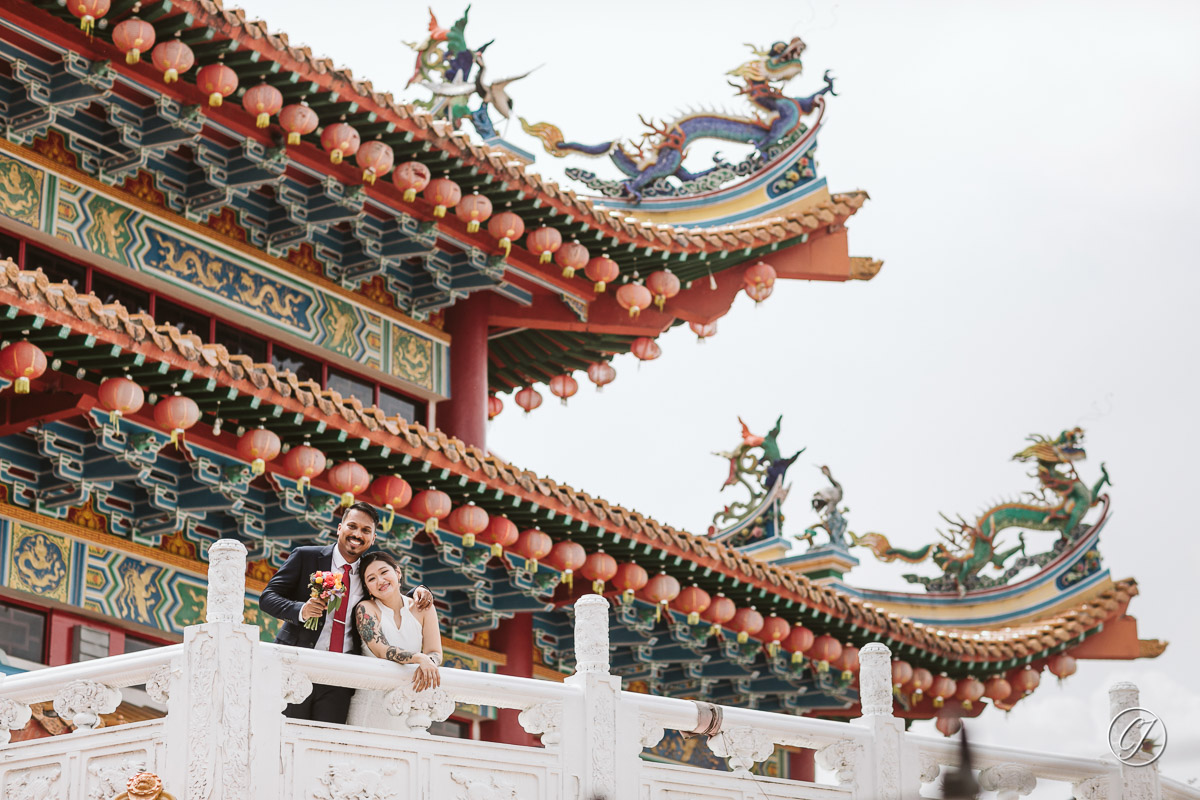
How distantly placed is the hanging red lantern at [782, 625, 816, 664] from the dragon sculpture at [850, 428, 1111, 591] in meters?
Answer: 4.41

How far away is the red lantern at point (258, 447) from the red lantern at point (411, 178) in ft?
7.31

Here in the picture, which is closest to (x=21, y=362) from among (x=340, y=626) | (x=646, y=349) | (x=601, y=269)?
(x=340, y=626)

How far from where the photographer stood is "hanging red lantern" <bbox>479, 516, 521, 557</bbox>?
1178 cm

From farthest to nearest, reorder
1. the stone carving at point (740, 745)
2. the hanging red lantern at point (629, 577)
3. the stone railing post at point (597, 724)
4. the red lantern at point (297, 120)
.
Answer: the hanging red lantern at point (629, 577)
the red lantern at point (297, 120)
the stone carving at point (740, 745)
the stone railing post at point (597, 724)

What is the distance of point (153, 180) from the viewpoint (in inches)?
460

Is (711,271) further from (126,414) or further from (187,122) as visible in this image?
(126,414)

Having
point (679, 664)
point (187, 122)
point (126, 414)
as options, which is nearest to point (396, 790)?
point (126, 414)

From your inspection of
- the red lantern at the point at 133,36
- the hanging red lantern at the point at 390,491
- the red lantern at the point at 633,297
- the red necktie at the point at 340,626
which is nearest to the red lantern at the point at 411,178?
the hanging red lantern at the point at 390,491

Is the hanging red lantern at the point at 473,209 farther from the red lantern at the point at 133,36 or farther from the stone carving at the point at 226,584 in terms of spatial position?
the stone carving at the point at 226,584

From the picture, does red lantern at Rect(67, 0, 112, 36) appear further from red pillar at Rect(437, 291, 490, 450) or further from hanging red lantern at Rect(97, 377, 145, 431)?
red pillar at Rect(437, 291, 490, 450)

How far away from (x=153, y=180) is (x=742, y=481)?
26.1 feet

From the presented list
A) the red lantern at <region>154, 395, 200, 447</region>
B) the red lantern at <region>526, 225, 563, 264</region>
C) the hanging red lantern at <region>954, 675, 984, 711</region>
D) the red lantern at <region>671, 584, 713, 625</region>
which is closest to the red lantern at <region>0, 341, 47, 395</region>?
the red lantern at <region>154, 395, 200, 447</region>

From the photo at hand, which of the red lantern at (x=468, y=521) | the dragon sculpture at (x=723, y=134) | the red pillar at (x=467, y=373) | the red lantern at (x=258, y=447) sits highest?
the dragon sculpture at (x=723, y=134)

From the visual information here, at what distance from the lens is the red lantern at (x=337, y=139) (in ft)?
37.4
